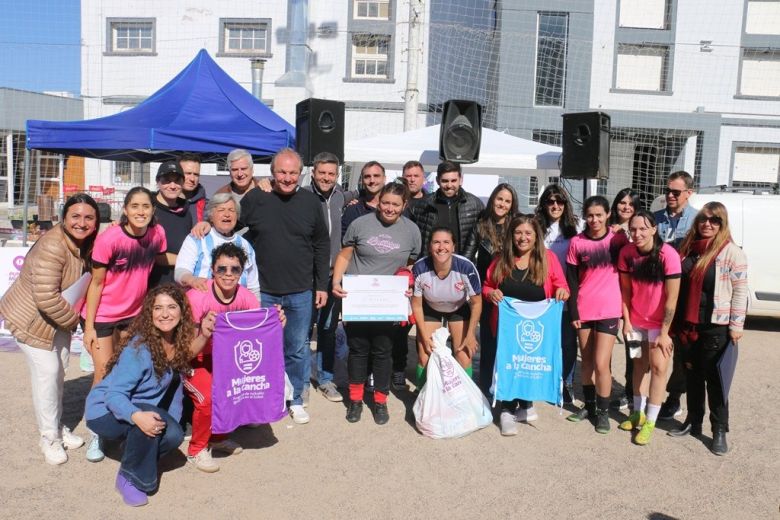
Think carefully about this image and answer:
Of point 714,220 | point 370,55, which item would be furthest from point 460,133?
point 370,55

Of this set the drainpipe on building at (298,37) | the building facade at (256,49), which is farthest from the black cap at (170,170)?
the building facade at (256,49)

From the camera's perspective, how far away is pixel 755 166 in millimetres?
→ 18922

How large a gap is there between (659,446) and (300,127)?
4859 millimetres

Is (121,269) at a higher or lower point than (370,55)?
lower

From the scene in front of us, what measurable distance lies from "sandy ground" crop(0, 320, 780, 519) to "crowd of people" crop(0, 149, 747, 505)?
0.14 meters

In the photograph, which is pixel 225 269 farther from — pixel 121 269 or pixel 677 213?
pixel 677 213

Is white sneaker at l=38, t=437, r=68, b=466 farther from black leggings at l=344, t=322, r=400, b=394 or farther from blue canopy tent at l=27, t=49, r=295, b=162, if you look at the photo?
blue canopy tent at l=27, t=49, r=295, b=162

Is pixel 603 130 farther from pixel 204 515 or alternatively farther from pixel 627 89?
pixel 627 89

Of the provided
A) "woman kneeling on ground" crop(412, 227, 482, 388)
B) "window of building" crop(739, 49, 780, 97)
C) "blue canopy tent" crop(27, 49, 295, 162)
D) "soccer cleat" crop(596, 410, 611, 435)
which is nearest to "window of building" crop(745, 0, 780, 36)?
"window of building" crop(739, 49, 780, 97)

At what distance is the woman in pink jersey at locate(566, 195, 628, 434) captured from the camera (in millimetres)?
4672

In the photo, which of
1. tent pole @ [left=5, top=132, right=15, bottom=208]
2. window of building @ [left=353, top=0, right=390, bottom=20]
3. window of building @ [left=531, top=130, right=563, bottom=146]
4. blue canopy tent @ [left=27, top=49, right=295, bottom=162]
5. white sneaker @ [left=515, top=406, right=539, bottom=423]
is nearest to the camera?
white sneaker @ [left=515, top=406, right=539, bottom=423]

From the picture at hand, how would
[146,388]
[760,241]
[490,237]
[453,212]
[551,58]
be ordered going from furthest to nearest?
1. [551,58]
2. [760,241]
3. [453,212]
4. [490,237]
5. [146,388]

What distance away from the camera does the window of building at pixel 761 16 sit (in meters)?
18.6

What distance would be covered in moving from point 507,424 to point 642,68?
16363 millimetres
